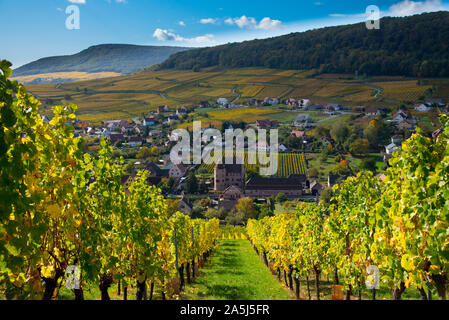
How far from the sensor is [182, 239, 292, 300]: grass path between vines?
565 inches

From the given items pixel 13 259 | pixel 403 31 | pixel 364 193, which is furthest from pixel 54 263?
pixel 403 31

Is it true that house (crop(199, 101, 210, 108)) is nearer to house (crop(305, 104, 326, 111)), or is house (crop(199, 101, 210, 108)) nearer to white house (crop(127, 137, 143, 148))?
house (crop(305, 104, 326, 111))

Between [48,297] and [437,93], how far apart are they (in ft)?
491

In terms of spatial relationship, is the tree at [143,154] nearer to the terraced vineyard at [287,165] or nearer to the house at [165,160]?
the house at [165,160]

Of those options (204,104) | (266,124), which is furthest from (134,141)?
(204,104)

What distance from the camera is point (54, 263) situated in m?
5.86

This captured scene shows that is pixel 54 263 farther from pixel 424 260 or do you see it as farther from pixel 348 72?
pixel 348 72

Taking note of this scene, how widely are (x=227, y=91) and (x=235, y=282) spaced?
520ft

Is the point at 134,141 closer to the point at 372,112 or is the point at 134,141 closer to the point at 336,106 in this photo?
the point at 336,106

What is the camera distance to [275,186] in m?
72.1

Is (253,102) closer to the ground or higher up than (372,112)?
higher up

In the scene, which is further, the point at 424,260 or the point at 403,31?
the point at 403,31

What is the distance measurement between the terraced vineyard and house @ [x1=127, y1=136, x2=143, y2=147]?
26.6m

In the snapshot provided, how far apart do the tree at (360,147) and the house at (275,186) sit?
19.3 metres
